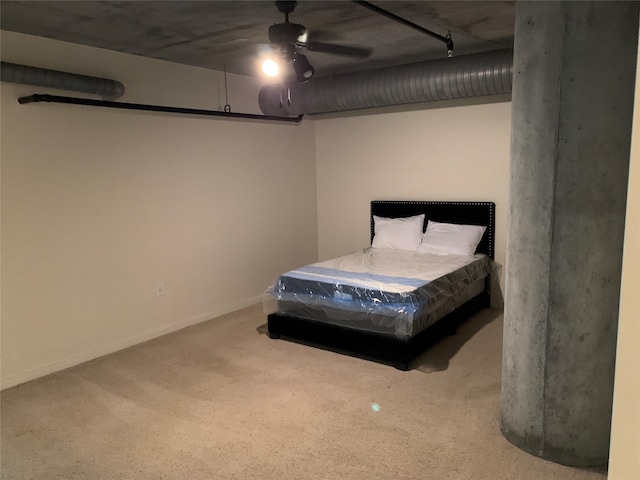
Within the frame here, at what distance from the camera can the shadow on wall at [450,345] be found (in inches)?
137

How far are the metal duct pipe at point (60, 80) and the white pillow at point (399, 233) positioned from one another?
9.13 ft

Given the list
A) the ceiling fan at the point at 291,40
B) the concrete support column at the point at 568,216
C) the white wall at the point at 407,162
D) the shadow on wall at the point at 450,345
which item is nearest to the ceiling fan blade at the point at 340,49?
the ceiling fan at the point at 291,40

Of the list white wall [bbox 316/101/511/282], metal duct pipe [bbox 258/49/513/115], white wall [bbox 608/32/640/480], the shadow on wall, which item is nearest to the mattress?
the shadow on wall

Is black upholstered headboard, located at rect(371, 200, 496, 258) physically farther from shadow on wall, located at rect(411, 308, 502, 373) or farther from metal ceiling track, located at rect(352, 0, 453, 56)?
metal ceiling track, located at rect(352, 0, 453, 56)

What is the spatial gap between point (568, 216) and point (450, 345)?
191 centimetres

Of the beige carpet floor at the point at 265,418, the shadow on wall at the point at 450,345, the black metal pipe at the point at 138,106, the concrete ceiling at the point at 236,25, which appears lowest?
the beige carpet floor at the point at 265,418

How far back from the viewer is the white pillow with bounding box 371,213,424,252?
491 centimetres

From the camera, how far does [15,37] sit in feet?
10.7

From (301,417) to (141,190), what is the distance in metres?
2.36

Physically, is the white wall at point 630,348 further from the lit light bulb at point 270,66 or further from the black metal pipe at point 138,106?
the black metal pipe at point 138,106

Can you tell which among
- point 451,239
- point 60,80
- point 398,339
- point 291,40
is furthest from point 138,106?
point 451,239

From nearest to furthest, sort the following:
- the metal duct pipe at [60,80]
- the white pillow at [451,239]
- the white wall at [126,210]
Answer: the metal duct pipe at [60,80] → the white wall at [126,210] → the white pillow at [451,239]

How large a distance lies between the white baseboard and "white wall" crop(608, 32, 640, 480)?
3641mm

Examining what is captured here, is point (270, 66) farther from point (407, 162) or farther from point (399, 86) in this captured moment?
point (407, 162)
